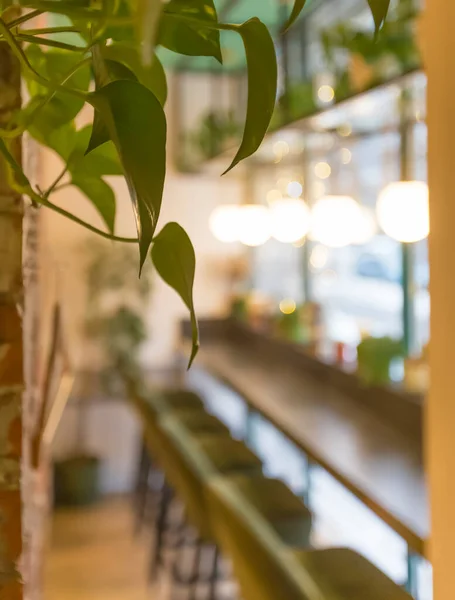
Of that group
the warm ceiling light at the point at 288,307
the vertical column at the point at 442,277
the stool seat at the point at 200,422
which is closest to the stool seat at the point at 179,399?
the stool seat at the point at 200,422

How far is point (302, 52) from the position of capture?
13.8 ft

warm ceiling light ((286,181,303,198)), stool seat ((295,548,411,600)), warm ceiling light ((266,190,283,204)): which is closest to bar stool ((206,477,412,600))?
stool seat ((295,548,411,600))

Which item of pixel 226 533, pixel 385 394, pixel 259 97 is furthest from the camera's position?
pixel 385 394

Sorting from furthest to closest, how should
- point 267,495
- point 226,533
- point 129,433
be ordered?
1. point 129,433
2. point 267,495
3. point 226,533

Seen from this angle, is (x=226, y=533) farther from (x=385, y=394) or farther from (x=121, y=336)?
(x=121, y=336)

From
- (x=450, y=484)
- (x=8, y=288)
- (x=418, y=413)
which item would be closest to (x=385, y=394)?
(x=418, y=413)

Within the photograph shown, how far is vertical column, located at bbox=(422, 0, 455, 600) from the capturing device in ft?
3.18

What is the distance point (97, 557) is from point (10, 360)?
3.29 metres

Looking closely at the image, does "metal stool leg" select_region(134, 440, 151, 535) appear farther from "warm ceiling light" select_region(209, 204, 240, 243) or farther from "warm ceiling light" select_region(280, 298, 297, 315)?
"warm ceiling light" select_region(209, 204, 240, 243)

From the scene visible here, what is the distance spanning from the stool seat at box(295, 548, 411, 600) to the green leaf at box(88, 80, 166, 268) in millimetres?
888

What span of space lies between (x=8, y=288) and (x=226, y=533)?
1127 millimetres

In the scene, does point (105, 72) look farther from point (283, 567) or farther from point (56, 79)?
point (283, 567)

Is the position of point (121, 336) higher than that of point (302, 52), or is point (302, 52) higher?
point (302, 52)

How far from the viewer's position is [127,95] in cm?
49
